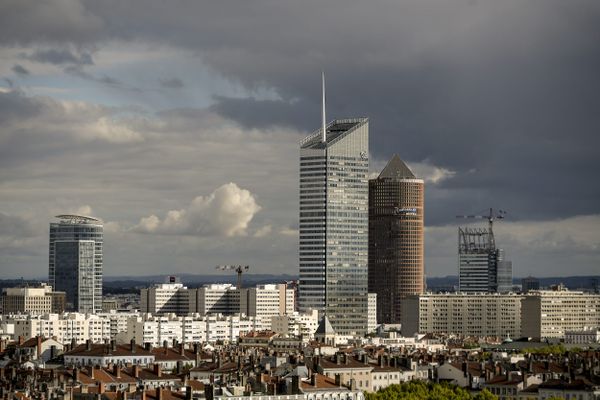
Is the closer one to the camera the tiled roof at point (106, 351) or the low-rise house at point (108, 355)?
the low-rise house at point (108, 355)

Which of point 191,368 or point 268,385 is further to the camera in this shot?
point 191,368

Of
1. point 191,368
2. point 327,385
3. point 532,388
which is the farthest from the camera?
point 191,368

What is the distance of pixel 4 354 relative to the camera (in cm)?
19088

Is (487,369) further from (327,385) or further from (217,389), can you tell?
(217,389)

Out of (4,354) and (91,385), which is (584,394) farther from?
Answer: (4,354)

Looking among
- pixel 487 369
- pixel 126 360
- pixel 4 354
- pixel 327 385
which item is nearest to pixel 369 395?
pixel 327 385

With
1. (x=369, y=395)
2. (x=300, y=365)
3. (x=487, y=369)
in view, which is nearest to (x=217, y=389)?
(x=369, y=395)

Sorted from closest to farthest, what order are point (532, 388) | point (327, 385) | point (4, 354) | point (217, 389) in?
point (217, 389), point (327, 385), point (532, 388), point (4, 354)

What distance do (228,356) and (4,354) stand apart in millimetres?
24280

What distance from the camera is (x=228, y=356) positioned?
7781 inches

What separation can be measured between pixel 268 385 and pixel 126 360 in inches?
1822

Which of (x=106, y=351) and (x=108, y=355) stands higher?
(x=106, y=351)

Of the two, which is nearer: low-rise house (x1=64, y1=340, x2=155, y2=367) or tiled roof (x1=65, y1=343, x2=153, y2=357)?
low-rise house (x1=64, y1=340, x2=155, y2=367)

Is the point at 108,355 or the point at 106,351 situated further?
the point at 106,351
